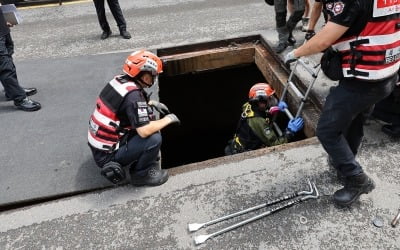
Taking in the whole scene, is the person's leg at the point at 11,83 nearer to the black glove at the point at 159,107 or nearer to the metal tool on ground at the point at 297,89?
the black glove at the point at 159,107

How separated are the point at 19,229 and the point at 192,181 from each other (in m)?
1.65

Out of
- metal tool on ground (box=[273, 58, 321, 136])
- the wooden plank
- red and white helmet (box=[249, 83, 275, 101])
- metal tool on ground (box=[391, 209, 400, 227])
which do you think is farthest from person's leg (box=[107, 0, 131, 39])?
metal tool on ground (box=[391, 209, 400, 227])

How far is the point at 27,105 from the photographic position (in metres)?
4.69

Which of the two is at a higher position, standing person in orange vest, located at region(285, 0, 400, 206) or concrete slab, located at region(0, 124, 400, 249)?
standing person in orange vest, located at region(285, 0, 400, 206)

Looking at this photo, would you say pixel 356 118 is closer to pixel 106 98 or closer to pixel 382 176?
pixel 382 176

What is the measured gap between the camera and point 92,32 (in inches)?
304

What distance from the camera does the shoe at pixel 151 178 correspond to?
322 cm

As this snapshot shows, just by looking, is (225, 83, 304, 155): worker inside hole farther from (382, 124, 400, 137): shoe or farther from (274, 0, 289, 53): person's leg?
(274, 0, 289, 53): person's leg

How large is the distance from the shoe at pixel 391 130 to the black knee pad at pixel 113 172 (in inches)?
115

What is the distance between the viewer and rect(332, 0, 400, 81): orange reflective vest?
225cm

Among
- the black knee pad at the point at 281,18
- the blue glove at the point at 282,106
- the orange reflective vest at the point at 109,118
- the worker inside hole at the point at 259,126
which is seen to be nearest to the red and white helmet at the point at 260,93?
the worker inside hole at the point at 259,126

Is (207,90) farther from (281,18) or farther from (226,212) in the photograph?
(226,212)

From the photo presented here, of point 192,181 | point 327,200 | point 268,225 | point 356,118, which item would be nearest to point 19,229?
point 192,181

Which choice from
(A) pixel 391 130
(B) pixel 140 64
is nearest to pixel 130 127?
(B) pixel 140 64
